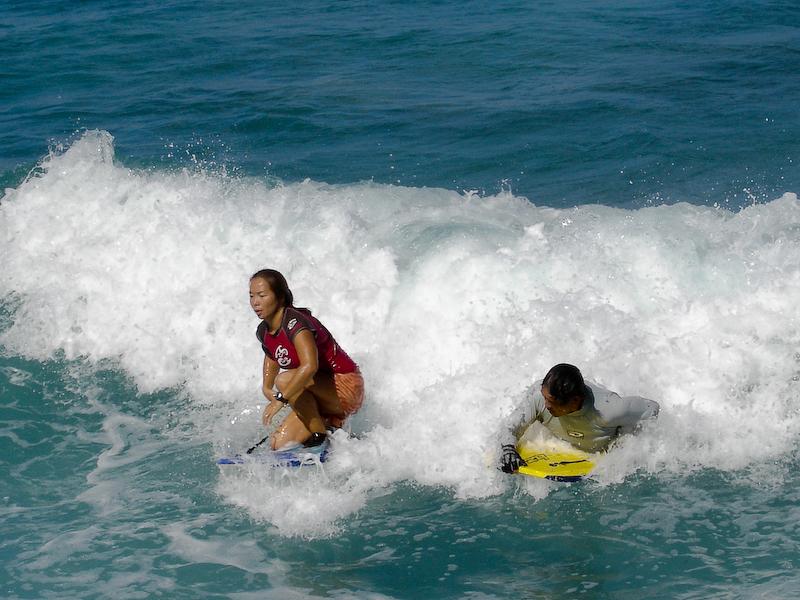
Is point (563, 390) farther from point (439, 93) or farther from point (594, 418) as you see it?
point (439, 93)

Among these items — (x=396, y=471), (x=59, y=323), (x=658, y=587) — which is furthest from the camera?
(x=59, y=323)

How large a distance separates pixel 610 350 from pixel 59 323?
5114 millimetres

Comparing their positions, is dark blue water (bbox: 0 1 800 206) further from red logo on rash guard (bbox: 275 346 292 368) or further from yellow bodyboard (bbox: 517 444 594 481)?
red logo on rash guard (bbox: 275 346 292 368)

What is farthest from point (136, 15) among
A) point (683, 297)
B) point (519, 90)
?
point (683, 297)

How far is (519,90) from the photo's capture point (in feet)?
48.2

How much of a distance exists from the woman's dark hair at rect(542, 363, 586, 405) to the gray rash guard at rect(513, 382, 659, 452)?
0.69 ft

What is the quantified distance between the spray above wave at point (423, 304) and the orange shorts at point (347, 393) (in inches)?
8.7

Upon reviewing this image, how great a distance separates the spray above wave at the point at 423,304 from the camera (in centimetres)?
704

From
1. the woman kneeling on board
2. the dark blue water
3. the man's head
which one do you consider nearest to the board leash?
the woman kneeling on board

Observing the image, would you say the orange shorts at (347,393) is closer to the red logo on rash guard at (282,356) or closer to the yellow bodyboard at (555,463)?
the red logo on rash guard at (282,356)

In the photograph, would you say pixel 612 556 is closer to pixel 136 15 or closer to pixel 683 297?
pixel 683 297

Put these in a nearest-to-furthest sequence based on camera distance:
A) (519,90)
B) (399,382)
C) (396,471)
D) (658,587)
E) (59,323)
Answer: (658,587), (396,471), (399,382), (59,323), (519,90)

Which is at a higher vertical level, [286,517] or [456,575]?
[286,517]

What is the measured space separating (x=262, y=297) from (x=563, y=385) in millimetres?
1865
